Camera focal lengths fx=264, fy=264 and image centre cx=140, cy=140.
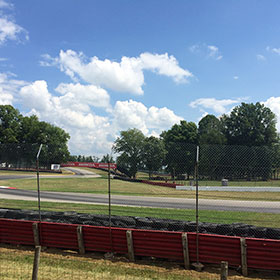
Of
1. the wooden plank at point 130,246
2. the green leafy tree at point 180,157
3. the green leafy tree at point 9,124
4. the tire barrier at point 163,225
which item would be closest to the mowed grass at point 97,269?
the wooden plank at point 130,246

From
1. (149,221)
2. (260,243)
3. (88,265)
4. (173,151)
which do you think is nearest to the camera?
(260,243)

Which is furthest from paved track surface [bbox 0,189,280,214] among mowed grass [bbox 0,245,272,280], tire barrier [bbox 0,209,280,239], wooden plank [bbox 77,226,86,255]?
mowed grass [bbox 0,245,272,280]

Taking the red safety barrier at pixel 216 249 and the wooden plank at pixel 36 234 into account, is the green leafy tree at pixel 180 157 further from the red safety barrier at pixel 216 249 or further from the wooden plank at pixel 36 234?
the wooden plank at pixel 36 234

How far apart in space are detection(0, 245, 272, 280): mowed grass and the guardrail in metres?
0.22

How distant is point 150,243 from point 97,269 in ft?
5.15

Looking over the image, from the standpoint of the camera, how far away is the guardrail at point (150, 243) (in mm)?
6527

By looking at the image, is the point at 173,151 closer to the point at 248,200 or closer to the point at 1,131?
the point at 248,200

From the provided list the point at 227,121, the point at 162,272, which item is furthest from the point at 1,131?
the point at 162,272

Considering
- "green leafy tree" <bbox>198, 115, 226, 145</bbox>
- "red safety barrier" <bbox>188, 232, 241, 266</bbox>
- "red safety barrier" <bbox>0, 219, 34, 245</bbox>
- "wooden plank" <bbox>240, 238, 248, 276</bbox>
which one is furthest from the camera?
"green leafy tree" <bbox>198, 115, 226, 145</bbox>

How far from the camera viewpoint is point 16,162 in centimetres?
1335

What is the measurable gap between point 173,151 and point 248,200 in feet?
40.3

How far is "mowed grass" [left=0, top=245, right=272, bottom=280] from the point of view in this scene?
6.25m

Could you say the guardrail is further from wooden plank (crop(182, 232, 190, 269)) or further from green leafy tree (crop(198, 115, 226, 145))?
green leafy tree (crop(198, 115, 226, 145))

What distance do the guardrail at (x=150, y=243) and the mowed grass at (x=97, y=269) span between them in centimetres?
22
